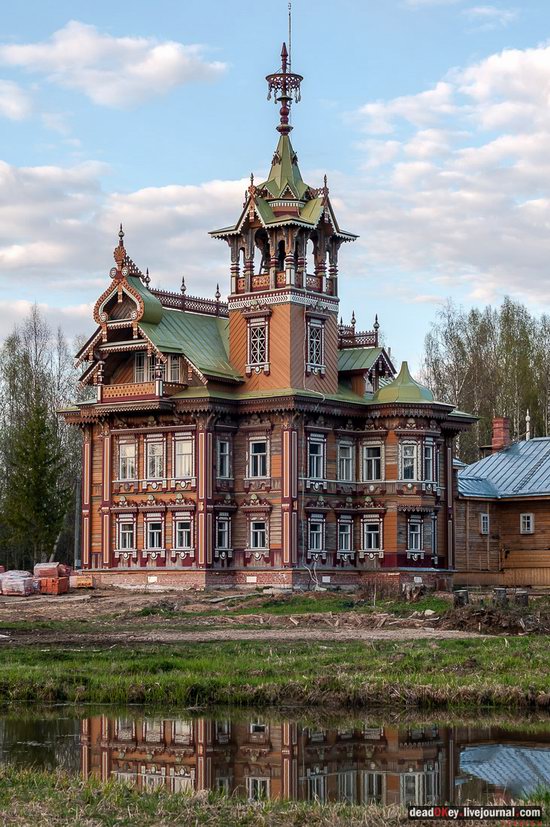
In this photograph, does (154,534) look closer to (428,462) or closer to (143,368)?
(143,368)

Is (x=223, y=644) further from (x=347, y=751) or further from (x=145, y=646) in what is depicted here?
(x=347, y=751)

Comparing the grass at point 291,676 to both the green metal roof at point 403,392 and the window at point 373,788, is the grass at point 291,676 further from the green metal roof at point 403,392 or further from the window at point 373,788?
the green metal roof at point 403,392

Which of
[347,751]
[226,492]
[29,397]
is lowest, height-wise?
[347,751]

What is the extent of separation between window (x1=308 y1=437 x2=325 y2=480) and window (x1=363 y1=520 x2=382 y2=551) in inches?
126

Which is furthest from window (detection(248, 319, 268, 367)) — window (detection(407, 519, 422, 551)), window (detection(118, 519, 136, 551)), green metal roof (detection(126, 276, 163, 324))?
window (detection(407, 519, 422, 551))

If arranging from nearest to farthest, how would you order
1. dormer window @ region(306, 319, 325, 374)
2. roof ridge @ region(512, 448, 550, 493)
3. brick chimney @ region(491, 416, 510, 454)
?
dormer window @ region(306, 319, 325, 374) < roof ridge @ region(512, 448, 550, 493) < brick chimney @ region(491, 416, 510, 454)

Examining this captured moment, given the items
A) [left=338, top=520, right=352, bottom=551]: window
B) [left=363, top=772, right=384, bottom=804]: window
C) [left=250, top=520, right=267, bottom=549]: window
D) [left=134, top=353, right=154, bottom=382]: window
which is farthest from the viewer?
[left=134, top=353, right=154, bottom=382]: window

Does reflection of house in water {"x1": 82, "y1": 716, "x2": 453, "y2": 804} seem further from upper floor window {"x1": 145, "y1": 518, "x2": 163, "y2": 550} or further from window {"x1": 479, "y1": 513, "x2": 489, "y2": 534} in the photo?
window {"x1": 479, "y1": 513, "x2": 489, "y2": 534}

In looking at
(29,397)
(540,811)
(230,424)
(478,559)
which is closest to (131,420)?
(230,424)

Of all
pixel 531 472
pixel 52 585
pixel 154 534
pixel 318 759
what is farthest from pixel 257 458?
pixel 318 759

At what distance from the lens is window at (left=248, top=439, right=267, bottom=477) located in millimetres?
59094

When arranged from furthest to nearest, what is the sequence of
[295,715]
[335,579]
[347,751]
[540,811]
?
[335,579]
[295,715]
[347,751]
[540,811]

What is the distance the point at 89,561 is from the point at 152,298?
38.6 ft

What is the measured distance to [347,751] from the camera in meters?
21.9
